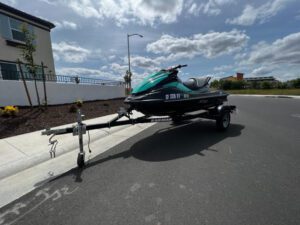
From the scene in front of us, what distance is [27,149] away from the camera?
406 cm

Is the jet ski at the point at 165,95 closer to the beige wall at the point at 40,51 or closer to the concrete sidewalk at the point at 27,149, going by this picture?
the concrete sidewalk at the point at 27,149

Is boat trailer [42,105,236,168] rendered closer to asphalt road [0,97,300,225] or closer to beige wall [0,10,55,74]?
asphalt road [0,97,300,225]

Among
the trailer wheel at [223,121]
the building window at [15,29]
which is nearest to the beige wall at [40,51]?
the building window at [15,29]

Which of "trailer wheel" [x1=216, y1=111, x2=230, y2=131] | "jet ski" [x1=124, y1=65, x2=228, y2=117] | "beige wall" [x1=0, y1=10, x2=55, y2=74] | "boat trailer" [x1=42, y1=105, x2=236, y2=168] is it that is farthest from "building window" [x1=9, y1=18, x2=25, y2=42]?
"trailer wheel" [x1=216, y1=111, x2=230, y2=131]

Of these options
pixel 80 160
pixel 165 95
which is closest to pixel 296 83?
pixel 165 95

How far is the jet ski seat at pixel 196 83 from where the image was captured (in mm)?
5325

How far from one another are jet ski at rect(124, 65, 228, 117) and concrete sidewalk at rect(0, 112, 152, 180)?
2.00m

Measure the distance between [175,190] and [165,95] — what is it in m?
2.39

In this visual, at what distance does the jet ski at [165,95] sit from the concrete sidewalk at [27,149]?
2.00m

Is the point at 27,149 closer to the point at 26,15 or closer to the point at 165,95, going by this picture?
the point at 165,95

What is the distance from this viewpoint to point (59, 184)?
2750mm

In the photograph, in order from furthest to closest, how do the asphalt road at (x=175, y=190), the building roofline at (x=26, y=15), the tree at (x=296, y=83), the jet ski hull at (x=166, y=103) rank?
the tree at (x=296, y=83) < the building roofline at (x=26, y=15) < the jet ski hull at (x=166, y=103) < the asphalt road at (x=175, y=190)

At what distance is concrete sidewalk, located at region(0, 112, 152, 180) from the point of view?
3305 mm

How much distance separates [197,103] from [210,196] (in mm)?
3465
